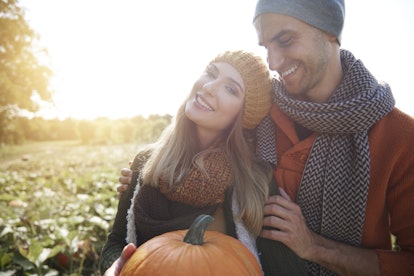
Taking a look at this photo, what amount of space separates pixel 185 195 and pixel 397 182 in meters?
1.30

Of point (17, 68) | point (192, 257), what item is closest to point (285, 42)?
point (192, 257)

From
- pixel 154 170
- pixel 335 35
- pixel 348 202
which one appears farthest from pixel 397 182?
pixel 154 170

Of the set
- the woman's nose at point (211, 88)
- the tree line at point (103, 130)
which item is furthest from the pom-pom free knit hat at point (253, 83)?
the tree line at point (103, 130)

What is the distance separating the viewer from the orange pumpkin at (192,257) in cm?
124

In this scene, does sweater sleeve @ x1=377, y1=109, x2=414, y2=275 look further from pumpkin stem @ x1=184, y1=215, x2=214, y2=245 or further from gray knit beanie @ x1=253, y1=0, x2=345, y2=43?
pumpkin stem @ x1=184, y1=215, x2=214, y2=245

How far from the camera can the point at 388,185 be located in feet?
5.85

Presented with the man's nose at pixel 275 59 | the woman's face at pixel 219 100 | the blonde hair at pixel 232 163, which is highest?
the man's nose at pixel 275 59

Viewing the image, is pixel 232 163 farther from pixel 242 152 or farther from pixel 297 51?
pixel 297 51

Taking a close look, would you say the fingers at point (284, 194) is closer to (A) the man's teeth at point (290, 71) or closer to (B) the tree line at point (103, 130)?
(A) the man's teeth at point (290, 71)

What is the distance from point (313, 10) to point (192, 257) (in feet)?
5.67

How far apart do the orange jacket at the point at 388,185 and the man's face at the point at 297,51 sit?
39 cm

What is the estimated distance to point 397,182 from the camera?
1737mm

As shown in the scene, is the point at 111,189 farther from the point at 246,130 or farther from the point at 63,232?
the point at 246,130

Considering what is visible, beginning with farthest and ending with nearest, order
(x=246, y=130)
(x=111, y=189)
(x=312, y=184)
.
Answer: (x=111, y=189), (x=246, y=130), (x=312, y=184)
